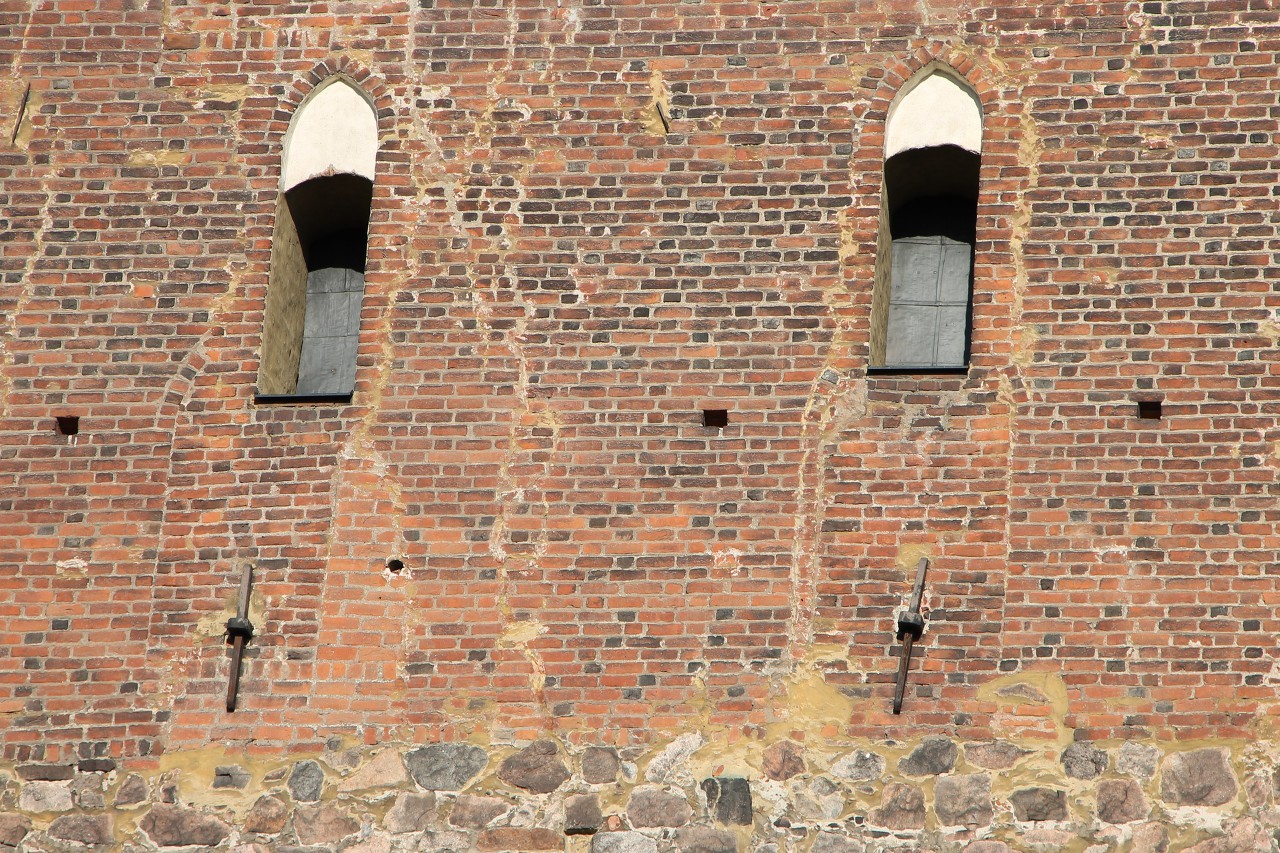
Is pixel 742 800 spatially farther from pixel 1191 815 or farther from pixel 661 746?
pixel 1191 815

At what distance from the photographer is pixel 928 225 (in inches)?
439

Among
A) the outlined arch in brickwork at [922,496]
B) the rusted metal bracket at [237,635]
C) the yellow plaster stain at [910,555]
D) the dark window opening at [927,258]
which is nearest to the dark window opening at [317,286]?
the rusted metal bracket at [237,635]

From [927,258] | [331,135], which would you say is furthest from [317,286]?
[927,258]

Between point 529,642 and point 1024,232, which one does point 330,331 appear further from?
point 1024,232

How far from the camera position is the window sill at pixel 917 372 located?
10.3 m

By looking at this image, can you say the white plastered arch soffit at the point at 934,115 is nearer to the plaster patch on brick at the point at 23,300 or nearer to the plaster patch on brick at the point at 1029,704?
the plaster patch on brick at the point at 1029,704

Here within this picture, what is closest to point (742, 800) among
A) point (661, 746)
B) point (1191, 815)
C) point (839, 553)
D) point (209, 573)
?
point (661, 746)

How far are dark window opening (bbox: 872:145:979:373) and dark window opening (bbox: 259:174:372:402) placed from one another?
95.4 inches

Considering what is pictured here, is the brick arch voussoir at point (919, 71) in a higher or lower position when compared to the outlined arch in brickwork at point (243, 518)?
higher

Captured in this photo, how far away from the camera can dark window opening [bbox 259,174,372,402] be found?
35.9 ft

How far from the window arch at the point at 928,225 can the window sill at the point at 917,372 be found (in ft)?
0.59

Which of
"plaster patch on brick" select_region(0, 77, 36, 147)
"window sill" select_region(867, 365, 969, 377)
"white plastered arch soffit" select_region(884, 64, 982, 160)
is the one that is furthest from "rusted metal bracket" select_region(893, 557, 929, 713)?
"plaster patch on brick" select_region(0, 77, 36, 147)

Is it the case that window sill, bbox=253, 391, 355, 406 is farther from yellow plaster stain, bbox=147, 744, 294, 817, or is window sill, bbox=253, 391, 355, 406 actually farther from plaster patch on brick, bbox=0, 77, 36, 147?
plaster patch on brick, bbox=0, 77, 36, 147

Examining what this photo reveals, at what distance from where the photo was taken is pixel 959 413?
10.2 metres
